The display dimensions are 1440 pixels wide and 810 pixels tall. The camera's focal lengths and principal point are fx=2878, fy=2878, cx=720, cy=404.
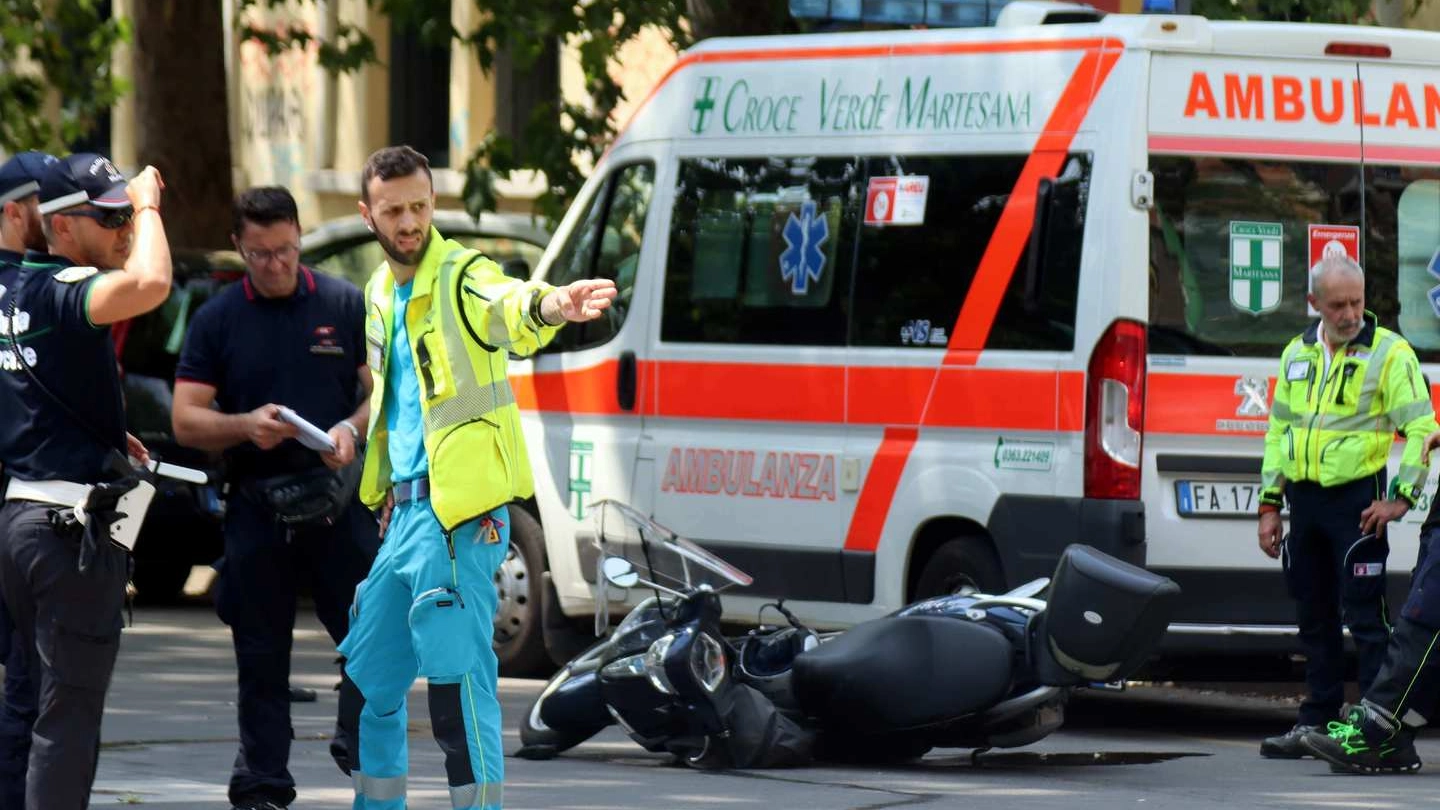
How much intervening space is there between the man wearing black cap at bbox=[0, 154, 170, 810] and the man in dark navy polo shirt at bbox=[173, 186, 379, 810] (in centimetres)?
150

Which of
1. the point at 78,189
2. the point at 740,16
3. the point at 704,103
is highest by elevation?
the point at 740,16

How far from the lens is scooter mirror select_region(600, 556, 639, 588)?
856 centimetres

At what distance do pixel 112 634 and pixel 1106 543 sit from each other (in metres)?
4.34

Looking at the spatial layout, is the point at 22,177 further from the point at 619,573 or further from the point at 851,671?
the point at 851,671

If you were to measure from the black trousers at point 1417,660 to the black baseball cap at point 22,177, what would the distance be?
474cm

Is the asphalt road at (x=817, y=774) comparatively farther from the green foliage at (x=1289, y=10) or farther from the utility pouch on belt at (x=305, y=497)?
the green foliage at (x=1289, y=10)

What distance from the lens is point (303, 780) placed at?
8812 millimetres

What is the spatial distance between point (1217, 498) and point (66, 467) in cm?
480

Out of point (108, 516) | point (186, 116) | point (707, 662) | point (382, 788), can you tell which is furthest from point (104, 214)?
point (186, 116)

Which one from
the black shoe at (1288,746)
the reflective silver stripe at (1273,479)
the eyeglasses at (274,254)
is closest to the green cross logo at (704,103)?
the reflective silver stripe at (1273,479)

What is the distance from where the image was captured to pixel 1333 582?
9695 mm

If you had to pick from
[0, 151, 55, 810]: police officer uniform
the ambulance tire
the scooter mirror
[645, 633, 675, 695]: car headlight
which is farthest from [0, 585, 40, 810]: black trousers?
the ambulance tire

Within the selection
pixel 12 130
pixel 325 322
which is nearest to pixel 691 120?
pixel 325 322

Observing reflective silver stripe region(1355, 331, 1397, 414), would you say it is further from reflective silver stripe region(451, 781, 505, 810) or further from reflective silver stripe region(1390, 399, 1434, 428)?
reflective silver stripe region(451, 781, 505, 810)
